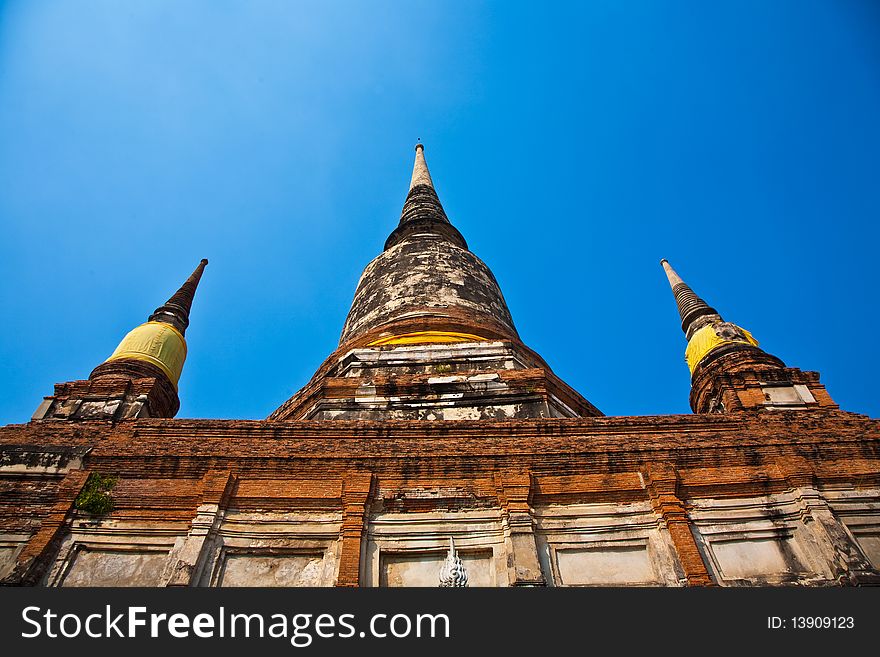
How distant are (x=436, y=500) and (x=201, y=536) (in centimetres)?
261

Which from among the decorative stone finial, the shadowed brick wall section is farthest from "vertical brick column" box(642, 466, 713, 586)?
the decorative stone finial

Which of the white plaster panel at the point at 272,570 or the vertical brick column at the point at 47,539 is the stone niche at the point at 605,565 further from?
the vertical brick column at the point at 47,539

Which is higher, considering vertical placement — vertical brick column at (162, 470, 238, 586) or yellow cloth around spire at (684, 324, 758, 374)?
yellow cloth around spire at (684, 324, 758, 374)

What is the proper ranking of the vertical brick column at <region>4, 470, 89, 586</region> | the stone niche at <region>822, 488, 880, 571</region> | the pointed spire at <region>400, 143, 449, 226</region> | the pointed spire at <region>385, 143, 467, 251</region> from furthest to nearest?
the pointed spire at <region>400, 143, 449, 226</region> < the pointed spire at <region>385, 143, 467, 251</region> < the stone niche at <region>822, 488, 880, 571</region> < the vertical brick column at <region>4, 470, 89, 586</region>

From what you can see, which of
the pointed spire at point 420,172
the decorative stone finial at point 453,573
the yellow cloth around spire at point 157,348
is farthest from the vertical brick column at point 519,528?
the pointed spire at point 420,172

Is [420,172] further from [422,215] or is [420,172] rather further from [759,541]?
[759,541]

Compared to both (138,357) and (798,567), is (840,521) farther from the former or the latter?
(138,357)

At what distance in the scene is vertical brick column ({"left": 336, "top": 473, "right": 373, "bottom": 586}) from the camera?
7.13 metres

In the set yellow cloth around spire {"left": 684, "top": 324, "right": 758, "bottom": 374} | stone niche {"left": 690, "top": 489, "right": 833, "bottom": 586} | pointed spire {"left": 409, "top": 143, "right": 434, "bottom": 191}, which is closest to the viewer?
stone niche {"left": 690, "top": 489, "right": 833, "bottom": 586}

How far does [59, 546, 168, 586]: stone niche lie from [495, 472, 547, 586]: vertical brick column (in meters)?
3.70

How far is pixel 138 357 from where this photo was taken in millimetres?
12273

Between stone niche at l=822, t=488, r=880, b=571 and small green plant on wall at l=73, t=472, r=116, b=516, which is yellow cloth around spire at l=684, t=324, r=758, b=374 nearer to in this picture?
stone niche at l=822, t=488, r=880, b=571

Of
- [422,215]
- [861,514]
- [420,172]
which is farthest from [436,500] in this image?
[420,172]
